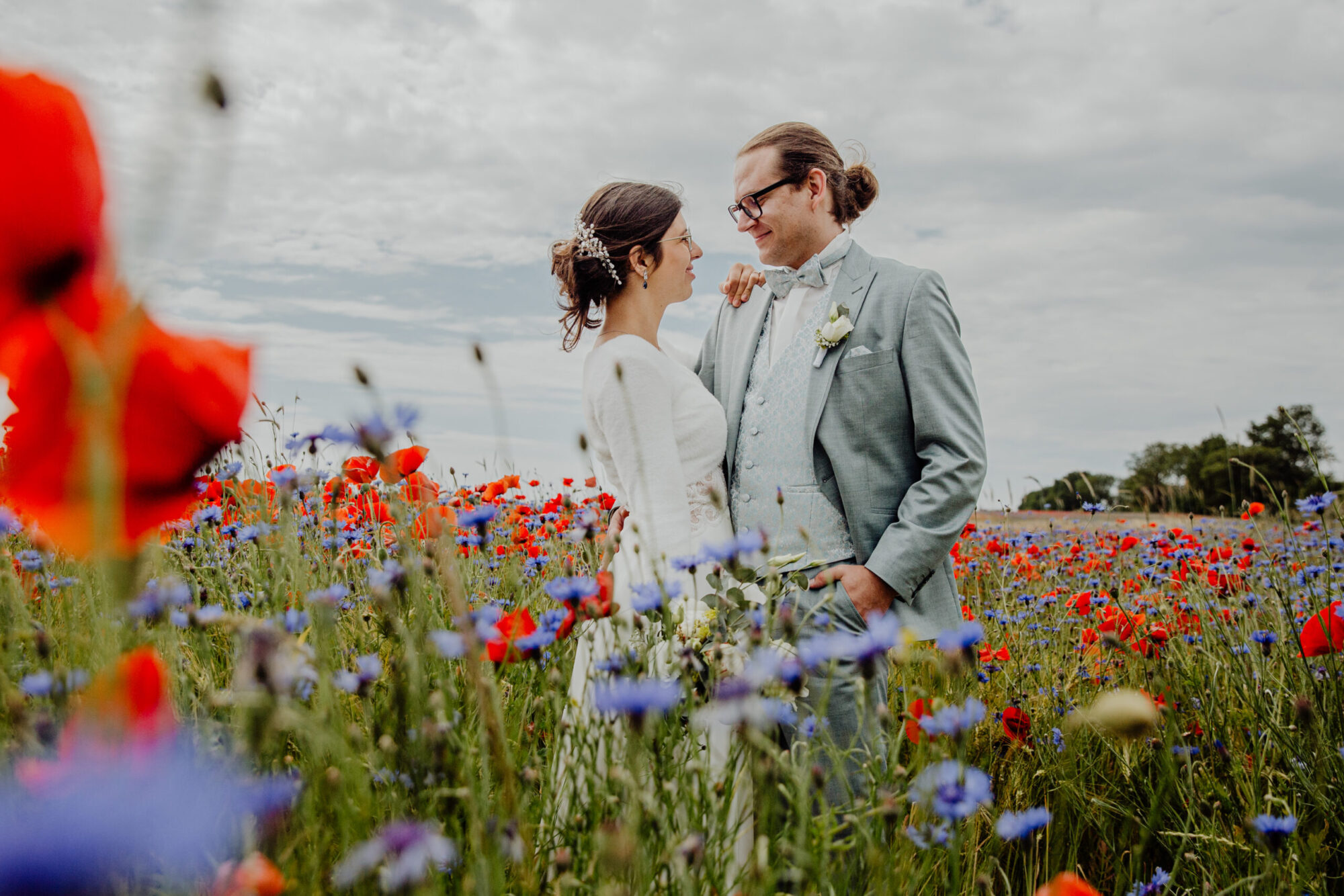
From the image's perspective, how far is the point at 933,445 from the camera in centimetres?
235

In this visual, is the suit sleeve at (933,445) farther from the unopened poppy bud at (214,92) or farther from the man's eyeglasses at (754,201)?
the unopened poppy bud at (214,92)

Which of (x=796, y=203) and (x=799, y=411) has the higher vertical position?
(x=796, y=203)

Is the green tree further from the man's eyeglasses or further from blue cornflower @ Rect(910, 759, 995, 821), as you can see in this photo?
blue cornflower @ Rect(910, 759, 995, 821)

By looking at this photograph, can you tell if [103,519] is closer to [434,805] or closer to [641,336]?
[434,805]

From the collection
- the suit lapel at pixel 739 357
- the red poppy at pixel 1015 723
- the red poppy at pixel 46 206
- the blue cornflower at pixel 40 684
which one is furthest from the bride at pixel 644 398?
the red poppy at pixel 46 206

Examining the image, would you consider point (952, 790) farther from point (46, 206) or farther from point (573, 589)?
point (46, 206)

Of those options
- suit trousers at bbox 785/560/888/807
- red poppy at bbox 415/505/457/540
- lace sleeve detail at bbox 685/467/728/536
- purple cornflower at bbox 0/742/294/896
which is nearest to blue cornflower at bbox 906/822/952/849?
suit trousers at bbox 785/560/888/807

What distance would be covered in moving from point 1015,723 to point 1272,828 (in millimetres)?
1009

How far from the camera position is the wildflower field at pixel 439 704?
1.80 ft

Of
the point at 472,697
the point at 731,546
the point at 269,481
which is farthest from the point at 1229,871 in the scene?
the point at 269,481

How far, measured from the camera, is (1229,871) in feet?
5.83

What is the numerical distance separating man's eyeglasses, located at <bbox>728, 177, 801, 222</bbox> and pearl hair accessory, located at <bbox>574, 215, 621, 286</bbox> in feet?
1.57

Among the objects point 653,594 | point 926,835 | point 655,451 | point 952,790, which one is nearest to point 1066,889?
point 952,790

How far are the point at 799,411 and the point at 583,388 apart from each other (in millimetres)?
663
